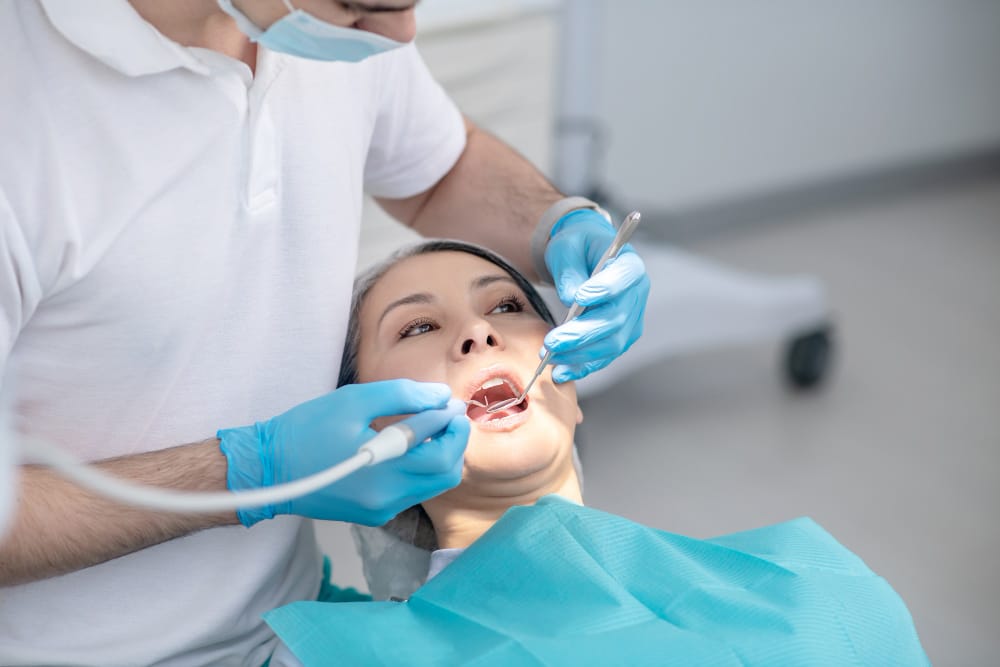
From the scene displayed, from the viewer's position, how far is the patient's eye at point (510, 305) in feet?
4.29

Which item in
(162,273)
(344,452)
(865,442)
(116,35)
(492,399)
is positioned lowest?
(865,442)

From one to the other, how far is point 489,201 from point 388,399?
494mm

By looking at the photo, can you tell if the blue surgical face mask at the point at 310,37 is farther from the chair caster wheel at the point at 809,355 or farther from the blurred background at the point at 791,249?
the chair caster wheel at the point at 809,355

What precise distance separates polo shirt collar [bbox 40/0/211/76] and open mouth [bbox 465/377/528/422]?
457 millimetres

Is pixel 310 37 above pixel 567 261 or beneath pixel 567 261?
above

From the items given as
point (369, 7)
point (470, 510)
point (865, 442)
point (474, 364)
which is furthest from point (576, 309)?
point (865, 442)

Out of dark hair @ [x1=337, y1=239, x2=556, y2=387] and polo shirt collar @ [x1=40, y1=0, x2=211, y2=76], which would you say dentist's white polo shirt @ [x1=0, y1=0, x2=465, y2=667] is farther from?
dark hair @ [x1=337, y1=239, x2=556, y2=387]

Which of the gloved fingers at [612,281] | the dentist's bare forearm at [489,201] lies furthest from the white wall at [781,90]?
the gloved fingers at [612,281]

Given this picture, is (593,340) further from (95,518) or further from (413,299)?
(95,518)

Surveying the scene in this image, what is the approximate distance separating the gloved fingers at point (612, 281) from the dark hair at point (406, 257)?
0.42ft

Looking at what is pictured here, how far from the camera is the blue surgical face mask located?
0.93 meters

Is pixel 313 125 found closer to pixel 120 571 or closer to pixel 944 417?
pixel 120 571

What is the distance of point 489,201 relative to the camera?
1445 millimetres

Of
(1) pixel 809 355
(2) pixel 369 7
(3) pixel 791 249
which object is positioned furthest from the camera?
(3) pixel 791 249
